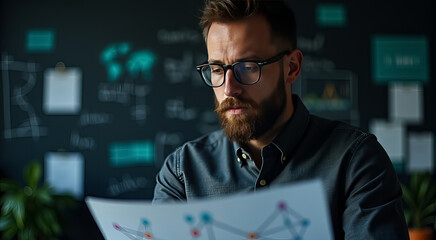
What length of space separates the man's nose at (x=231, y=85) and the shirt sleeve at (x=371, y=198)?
1.11 ft

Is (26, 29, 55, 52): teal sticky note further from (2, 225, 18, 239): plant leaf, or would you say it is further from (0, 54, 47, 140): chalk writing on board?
(2, 225, 18, 239): plant leaf

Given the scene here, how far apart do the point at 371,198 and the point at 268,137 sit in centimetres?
35

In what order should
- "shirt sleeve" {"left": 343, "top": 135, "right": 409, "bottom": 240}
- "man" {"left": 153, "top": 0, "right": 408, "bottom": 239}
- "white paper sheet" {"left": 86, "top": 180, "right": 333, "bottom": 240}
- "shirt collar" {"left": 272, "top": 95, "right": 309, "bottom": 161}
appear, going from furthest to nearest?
1. "shirt collar" {"left": 272, "top": 95, "right": 309, "bottom": 161}
2. "man" {"left": 153, "top": 0, "right": 408, "bottom": 239}
3. "shirt sleeve" {"left": 343, "top": 135, "right": 409, "bottom": 240}
4. "white paper sheet" {"left": 86, "top": 180, "right": 333, "bottom": 240}

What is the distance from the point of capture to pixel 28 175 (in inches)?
110

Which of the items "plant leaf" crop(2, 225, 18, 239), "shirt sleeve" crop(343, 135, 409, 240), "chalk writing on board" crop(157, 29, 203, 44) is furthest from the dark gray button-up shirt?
"chalk writing on board" crop(157, 29, 203, 44)

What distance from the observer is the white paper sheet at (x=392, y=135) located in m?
3.16

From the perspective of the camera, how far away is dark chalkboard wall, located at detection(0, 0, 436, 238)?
313 cm

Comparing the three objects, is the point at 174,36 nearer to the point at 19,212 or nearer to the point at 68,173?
the point at 68,173

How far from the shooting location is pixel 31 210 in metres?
2.71

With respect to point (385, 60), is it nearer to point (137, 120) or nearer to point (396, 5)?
point (396, 5)

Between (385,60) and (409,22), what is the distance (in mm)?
335

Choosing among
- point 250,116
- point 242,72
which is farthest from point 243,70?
point 250,116

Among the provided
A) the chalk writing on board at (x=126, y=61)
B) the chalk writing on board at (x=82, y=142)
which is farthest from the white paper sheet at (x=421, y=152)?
the chalk writing on board at (x=82, y=142)

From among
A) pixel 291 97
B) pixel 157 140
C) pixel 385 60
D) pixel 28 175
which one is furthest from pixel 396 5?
pixel 28 175
